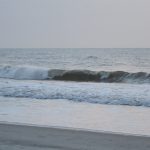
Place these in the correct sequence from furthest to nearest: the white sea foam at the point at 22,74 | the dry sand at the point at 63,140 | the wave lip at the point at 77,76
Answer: the white sea foam at the point at 22,74 < the wave lip at the point at 77,76 < the dry sand at the point at 63,140

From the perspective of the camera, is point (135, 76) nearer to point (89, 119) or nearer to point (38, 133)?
point (89, 119)

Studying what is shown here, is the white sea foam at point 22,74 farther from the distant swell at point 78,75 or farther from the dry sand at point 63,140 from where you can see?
the dry sand at point 63,140

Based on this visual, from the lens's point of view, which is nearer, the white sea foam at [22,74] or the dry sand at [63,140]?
the dry sand at [63,140]

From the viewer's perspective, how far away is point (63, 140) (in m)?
7.21

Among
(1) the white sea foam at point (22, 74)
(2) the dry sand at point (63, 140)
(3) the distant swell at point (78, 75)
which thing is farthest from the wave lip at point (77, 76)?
(2) the dry sand at point (63, 140)

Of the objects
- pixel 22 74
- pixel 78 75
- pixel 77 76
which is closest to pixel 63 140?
pixel 77 76

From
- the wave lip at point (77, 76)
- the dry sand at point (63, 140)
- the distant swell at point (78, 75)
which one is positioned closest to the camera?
the dry sand at point (63, 140)

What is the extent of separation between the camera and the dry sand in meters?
6.68

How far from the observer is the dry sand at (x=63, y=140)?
668 cm

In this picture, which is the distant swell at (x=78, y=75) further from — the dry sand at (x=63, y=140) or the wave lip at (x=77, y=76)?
the dry sand at (x=63, y=140)

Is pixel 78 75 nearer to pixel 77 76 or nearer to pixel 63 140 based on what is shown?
pixel 77 76

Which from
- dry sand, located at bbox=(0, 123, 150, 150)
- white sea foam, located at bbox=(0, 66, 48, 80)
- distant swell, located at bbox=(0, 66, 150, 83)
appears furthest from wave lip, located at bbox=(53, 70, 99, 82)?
dry sand, located at bbox=(0, 123, 150, 150)

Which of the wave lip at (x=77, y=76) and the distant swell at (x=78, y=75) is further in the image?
the wave lip at (x=77, y=76)

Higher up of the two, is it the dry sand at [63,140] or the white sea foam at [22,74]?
the white sea foam at [22,74]
